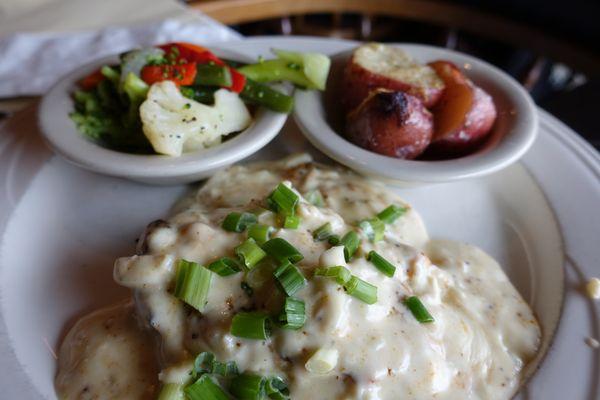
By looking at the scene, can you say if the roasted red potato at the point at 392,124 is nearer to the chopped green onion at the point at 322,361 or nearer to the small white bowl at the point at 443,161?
the small white bowl at the point at 443,161

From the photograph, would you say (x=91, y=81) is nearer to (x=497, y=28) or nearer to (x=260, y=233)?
(x=260, y=233)

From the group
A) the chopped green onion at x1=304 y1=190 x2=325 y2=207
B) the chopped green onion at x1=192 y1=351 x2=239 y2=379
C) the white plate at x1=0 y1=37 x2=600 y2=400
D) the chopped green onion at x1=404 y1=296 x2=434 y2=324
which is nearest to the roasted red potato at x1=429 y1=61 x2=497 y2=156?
A: the white plate at x1=0 y1=37 x2=600 y2=400

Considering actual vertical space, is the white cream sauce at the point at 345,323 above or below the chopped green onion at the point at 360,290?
below

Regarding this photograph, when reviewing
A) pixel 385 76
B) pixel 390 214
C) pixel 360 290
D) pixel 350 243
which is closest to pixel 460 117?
pixel 385 76

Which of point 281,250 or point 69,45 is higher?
point 281,250

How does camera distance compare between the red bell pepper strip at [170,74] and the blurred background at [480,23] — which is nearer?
the red bell pepper strip at [170,74]

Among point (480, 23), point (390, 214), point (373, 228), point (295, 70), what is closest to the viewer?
point (373, 228)

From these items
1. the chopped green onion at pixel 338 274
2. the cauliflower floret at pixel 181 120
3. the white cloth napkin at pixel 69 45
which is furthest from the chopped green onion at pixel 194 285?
the white cloth napkin at pixel 69 45
